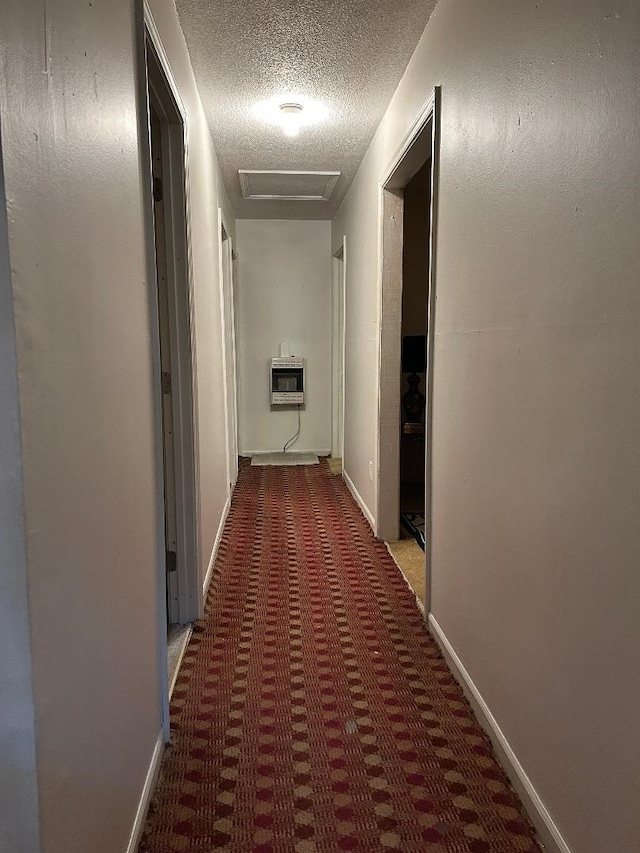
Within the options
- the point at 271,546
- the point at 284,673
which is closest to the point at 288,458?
the point at 271,546

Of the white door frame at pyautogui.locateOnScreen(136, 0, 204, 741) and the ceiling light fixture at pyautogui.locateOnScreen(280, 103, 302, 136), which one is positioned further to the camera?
the ceiling light fixture at pyautogui.locateOnScreen(280, 103, 302, 136)

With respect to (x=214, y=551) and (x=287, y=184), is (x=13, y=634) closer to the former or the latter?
(x=214, y=551)

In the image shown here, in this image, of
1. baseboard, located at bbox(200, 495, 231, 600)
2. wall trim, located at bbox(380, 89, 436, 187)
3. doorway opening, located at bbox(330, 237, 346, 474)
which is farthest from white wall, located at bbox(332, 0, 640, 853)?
doorway opening, located at bbox(330, 237, 346, 474)

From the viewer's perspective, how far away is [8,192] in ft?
2.66

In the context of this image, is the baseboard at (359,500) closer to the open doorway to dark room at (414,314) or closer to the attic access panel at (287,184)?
the open doorway to dark room at (414,314)

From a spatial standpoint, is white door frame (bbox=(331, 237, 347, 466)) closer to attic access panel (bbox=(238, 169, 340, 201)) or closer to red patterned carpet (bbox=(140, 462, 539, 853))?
attic access panel (bbox=(238, 169, 340, 201))

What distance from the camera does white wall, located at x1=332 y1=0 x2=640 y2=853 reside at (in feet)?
3.80

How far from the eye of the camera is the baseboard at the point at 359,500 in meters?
4.13

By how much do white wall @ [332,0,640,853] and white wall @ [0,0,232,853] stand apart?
3.33ft

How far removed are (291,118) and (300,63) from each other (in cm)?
62

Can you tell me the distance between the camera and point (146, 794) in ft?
5.28

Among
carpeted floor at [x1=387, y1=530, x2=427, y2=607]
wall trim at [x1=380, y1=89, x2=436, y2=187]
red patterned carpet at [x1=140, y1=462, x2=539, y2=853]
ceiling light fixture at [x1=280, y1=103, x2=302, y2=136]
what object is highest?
ceiling light fixture at [x1=280, y1=103, x2=302, y2=136]

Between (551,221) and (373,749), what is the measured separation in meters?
1.63

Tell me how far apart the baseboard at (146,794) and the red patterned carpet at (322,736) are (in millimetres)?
37
